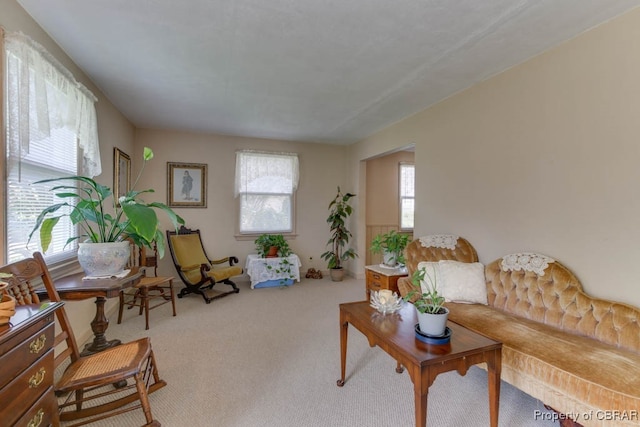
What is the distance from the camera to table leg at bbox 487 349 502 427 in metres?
1.58

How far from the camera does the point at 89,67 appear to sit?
268cm

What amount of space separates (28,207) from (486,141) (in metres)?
3.80

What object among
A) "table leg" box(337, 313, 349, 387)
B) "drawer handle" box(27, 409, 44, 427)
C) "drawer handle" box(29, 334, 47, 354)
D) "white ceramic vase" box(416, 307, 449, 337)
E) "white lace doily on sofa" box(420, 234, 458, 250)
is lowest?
"table leg" box(337, 313, 349, 387)

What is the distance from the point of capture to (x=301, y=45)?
7.48ft

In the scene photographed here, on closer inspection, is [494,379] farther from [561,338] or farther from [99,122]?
[99,122]

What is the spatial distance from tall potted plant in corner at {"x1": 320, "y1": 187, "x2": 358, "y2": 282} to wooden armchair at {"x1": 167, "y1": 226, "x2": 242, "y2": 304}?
5.65 ft

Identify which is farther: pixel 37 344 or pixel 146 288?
pixel 146 288

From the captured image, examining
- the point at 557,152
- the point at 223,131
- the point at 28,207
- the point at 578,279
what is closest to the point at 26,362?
Answer: the point at 28,207

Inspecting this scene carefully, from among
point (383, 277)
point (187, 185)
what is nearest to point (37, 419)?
point (383, 277)

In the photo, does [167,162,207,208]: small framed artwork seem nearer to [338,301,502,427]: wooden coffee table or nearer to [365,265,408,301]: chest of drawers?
[365,265,408,301]: chest of drawers

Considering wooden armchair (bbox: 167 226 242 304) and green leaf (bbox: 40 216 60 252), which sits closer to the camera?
green leaf (bbox: 40 216 60 252)

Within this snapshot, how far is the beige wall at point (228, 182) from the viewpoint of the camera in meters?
4.73

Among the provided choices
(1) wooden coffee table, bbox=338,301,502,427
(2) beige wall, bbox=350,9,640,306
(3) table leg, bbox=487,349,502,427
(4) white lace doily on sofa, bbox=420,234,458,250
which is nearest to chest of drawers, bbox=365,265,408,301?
(4) white lace doily on sofa, bbox=420,234,458,250

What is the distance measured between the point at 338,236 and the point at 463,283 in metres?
2.99
